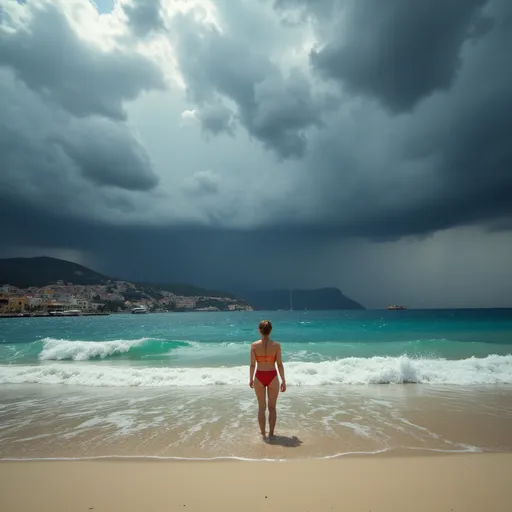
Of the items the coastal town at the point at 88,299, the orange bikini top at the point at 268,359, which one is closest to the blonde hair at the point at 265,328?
the orange bikini top at the point at 268,359

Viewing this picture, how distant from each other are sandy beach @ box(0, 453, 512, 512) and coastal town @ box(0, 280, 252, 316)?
161188 millimetres

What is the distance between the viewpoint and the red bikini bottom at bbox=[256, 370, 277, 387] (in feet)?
19.8

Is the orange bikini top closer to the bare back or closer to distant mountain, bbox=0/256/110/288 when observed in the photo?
the bare back

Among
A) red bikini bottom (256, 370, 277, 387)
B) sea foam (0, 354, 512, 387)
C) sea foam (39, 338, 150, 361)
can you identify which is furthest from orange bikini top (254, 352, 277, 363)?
sea foam (39, 338, 150, 361)

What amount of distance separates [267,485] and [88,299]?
178599 millimetres

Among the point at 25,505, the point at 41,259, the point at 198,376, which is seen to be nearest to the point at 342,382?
the point at 198,376

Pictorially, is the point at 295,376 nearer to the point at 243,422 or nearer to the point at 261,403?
the point at 243,422

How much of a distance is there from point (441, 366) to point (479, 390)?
14.2ft

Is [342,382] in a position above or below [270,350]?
below

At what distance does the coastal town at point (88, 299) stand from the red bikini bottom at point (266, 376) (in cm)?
16151

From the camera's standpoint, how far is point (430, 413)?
7.82m

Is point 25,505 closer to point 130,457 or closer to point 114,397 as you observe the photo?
point 130,457

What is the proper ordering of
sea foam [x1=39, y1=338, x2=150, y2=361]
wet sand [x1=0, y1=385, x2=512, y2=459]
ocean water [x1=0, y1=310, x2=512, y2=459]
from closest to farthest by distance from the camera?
wet sand [x1=0, y1=385, x2=512, y2=459], ocean water [x1=0, y1=310, x2=512, y2=459], sea foam [x1=39, y1=338, x2=150, y2=361]

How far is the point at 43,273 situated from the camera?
557 feet
